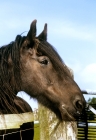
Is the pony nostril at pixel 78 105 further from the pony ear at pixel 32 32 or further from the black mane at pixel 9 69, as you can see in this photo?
the pony ear at pixel 32 32

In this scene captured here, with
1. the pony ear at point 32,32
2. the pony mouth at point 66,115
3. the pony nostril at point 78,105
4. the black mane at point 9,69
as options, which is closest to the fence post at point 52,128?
the pony mouth at point 66,115

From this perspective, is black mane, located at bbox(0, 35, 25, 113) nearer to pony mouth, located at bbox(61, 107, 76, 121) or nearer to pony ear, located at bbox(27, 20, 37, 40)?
pony ear, located at bbox(27, 20, 37, 40)

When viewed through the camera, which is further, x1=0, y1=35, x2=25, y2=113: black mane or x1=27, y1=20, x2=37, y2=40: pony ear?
x1=27, y1=20, x2=37, y2=40: pony ear

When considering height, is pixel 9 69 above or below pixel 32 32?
below

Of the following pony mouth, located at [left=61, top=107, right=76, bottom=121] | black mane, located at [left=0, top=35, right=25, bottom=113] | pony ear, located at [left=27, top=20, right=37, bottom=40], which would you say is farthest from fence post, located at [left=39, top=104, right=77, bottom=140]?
pony ear, located at [left=27, top=20, right=37, bottom=40]

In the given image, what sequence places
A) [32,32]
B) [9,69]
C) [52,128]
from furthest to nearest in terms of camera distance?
[32,32]
[9,69]
[52,128]

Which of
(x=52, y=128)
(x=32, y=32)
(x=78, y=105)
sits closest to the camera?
(x=52, y=128)

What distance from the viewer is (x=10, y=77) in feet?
11.1

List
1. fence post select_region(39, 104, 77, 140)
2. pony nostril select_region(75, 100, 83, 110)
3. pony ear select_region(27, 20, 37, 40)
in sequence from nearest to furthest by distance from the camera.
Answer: fence post select_region(39, 104, 77, 140) → pony nostril select_region(75, 100, 83, 110) → pony ear select_region(27, 20, 37, 40)

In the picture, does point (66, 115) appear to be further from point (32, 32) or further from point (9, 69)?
point (32, 32)

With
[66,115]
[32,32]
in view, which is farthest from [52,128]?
[32,32]

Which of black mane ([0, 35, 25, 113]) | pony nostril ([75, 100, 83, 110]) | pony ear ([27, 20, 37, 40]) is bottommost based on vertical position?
pony nostril ([75, 100, 83, 110])

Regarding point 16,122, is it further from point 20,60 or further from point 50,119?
point 20,60

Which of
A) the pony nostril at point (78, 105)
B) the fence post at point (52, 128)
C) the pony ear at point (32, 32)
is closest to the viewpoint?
the fence post at point (52, 128)
